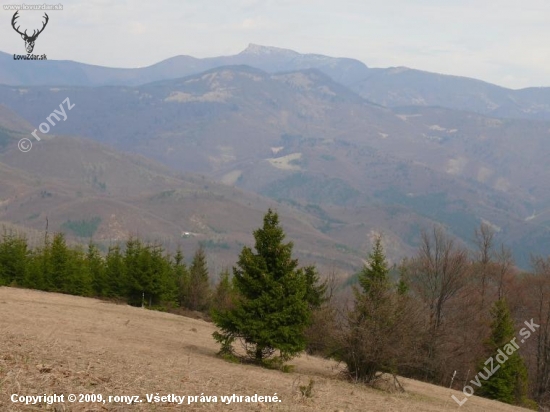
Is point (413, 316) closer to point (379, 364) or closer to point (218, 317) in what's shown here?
point (379, 364)

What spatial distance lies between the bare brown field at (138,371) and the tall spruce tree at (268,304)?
4.05 feet

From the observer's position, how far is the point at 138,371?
694 inches

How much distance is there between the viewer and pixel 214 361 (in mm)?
24812

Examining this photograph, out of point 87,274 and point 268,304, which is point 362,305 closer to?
point 268,304

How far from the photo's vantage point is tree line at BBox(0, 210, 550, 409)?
2569 centimetres

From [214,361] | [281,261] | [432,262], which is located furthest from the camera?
[432,262]

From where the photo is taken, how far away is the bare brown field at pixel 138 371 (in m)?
13.9

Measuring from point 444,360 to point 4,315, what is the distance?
29.5m

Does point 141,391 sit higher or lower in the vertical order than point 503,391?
higher

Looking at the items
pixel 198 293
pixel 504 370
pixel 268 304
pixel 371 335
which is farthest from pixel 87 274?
pixel 371 335

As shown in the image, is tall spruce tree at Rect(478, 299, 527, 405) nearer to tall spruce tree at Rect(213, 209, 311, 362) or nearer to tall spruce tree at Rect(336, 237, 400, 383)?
tall spruce tree at Rect(336, 237, 400, 383)

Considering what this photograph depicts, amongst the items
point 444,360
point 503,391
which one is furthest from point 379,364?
point 444,360

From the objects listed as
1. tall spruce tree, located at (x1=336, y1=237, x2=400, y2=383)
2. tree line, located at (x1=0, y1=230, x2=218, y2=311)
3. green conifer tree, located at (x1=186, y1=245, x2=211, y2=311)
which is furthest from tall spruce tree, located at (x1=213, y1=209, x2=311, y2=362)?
green conifer tree, located at (x1=186, y1=245, x2=211, y2=311)

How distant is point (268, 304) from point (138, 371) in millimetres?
8634
